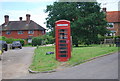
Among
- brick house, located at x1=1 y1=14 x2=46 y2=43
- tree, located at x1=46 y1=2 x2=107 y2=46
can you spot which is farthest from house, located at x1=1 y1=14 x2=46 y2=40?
tree, located at x1=46 y1=2 x2=107 y2=46

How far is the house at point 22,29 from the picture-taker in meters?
59.6

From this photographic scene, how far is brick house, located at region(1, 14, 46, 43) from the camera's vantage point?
195ft

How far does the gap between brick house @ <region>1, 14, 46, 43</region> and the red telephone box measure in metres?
47.4

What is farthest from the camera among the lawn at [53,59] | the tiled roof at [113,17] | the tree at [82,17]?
the tiled roof at [113,17]

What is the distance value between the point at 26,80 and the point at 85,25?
804 inches

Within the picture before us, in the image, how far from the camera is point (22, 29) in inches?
2347

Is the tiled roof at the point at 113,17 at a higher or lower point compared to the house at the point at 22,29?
higher

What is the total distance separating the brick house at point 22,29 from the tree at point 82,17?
100 feet

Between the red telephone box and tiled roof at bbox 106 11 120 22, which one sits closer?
the red telephone box

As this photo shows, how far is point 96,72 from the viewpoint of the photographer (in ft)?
28.6

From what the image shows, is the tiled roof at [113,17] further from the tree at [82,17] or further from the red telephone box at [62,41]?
the red telephone box at [62,41]

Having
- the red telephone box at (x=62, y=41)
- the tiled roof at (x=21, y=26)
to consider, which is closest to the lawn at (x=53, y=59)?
the red telephone box at (x=62, y=41)

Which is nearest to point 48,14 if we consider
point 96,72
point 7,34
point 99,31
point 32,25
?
point 99,31

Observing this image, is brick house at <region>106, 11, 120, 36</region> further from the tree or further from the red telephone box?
the red telephone box
